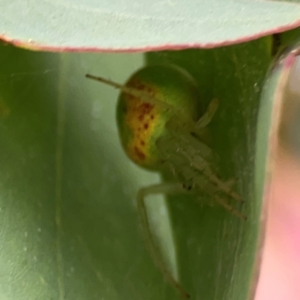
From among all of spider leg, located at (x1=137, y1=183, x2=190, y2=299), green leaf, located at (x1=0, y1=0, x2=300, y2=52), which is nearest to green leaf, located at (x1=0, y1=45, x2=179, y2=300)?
spider leg, located at (x1=137, y1=183, x2=190, y2=299)

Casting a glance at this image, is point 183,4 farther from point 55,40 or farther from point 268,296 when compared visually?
point 268,296

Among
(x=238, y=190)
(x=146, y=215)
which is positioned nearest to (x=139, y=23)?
(x=238, y=190)

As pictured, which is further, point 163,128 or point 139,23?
point 163,128

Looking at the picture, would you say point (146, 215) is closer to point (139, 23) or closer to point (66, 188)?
point (66, 188)

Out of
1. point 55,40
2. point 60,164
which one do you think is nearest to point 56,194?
point 60,164

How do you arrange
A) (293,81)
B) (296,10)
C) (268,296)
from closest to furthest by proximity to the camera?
1. (296,10)
2. (268,296)
3. (293,81)
